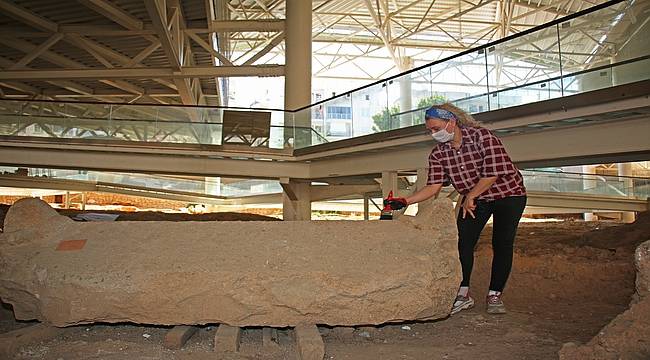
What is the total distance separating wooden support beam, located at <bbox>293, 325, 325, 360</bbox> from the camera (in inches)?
114

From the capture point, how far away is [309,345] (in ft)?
9.68

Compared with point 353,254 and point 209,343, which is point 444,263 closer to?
point 353,254

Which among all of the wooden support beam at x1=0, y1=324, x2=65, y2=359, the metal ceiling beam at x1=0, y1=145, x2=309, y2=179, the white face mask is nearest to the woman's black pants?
the white face mask

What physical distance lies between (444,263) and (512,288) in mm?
1897

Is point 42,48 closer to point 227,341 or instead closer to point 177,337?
point 177,337

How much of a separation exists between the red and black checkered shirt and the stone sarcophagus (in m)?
0.38

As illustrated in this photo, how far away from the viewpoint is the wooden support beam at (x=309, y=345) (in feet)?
9.50

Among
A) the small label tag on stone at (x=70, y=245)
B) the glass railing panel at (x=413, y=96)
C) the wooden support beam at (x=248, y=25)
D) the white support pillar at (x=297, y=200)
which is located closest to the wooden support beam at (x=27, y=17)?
the wooden support beam at (x=248, y=25)

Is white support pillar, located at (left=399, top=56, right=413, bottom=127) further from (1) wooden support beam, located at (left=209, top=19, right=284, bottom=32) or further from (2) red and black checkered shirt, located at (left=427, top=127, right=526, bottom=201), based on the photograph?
(1) wooden support beam, located at (left=209, top=19, right=284, bottom=32)

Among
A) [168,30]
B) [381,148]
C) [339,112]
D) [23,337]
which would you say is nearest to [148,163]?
[168,30]

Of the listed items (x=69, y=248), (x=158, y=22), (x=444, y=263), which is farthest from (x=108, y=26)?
(x=444, y=263)

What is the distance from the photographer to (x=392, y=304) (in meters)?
3.30

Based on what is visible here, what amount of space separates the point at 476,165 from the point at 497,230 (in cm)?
51

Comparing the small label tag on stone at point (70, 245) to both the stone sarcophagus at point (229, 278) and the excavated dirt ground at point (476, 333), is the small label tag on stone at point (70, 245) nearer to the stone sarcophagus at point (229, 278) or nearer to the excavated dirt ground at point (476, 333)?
the stone sarcophagus at point (229, 278)
